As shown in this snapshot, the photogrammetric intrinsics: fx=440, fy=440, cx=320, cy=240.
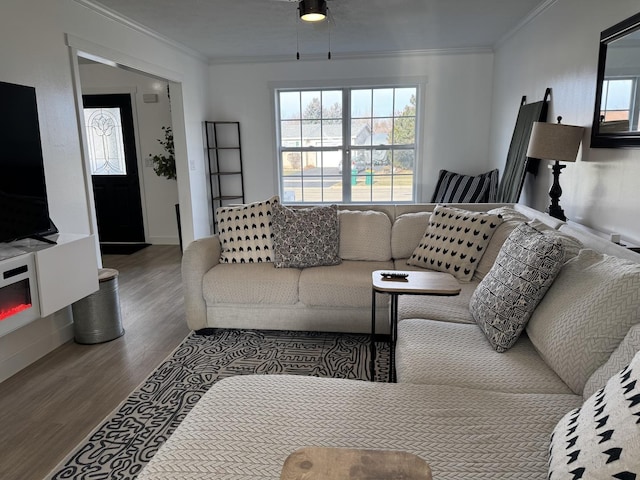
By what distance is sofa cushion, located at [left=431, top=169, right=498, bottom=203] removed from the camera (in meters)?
4.60

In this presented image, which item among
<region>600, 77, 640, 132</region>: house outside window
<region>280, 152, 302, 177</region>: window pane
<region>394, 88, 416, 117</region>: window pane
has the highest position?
<region>394, 88, 416, 117</region>: window pane

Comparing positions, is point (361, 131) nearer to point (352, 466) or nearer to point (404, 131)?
point (404, 131)

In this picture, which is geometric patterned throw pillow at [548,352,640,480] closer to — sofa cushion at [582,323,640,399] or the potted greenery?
sofa cushion at [582,323,640,399]

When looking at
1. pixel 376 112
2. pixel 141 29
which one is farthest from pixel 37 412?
pixel 376 112

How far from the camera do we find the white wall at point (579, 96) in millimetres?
2363

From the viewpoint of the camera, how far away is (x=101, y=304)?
295cm

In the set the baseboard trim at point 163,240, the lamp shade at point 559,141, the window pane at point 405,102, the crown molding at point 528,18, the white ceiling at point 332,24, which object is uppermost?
the white ceiling at point 332,24

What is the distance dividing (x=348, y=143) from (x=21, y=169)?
3867 mm

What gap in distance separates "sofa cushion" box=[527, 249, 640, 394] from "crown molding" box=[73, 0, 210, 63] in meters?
3.51

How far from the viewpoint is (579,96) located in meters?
2.89

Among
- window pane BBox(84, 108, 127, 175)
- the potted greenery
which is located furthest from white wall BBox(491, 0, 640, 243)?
window pane BBox(84, 108, 127, 175)

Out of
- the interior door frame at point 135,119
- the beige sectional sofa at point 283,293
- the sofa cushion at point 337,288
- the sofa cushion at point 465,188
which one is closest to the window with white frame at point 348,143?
the sofa cushion at point 465,188

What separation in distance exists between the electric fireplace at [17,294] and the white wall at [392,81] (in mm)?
3642

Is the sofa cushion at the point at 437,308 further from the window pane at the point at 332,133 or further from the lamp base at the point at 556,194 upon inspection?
the window pane at the point at 332,133
